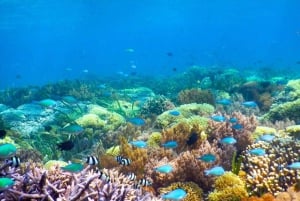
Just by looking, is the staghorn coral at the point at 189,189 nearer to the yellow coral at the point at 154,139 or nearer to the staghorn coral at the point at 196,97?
the yellow coral at the point at 154,139

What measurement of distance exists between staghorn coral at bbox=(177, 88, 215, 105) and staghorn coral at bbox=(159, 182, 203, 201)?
9361 mm

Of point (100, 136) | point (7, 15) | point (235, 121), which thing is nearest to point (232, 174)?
point (235, 121)

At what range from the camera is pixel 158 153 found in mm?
8914

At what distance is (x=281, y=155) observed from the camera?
7.78 m

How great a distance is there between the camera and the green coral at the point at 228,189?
685 cm

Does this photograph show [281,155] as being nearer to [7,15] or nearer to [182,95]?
[182,95]

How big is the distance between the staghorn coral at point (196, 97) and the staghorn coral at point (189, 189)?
9361mm

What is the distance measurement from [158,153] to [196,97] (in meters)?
8.12

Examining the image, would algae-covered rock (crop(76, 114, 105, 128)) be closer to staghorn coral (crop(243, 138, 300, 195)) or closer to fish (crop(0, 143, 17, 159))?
staghorn coral (crop(243, 138, 300, 195))

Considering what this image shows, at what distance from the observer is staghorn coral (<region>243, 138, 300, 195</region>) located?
7.02 meters

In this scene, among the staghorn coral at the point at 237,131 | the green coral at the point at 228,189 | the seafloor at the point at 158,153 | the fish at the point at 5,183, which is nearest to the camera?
the fish at the point at 5,183

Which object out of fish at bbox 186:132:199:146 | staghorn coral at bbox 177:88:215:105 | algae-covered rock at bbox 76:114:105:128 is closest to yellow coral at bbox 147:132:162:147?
fish at bbox 186:132:199:146

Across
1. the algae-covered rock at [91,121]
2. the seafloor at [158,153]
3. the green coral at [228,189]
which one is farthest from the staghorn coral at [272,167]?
the algae-covered rock at [91,121]

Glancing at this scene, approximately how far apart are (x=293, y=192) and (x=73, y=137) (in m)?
7.57
